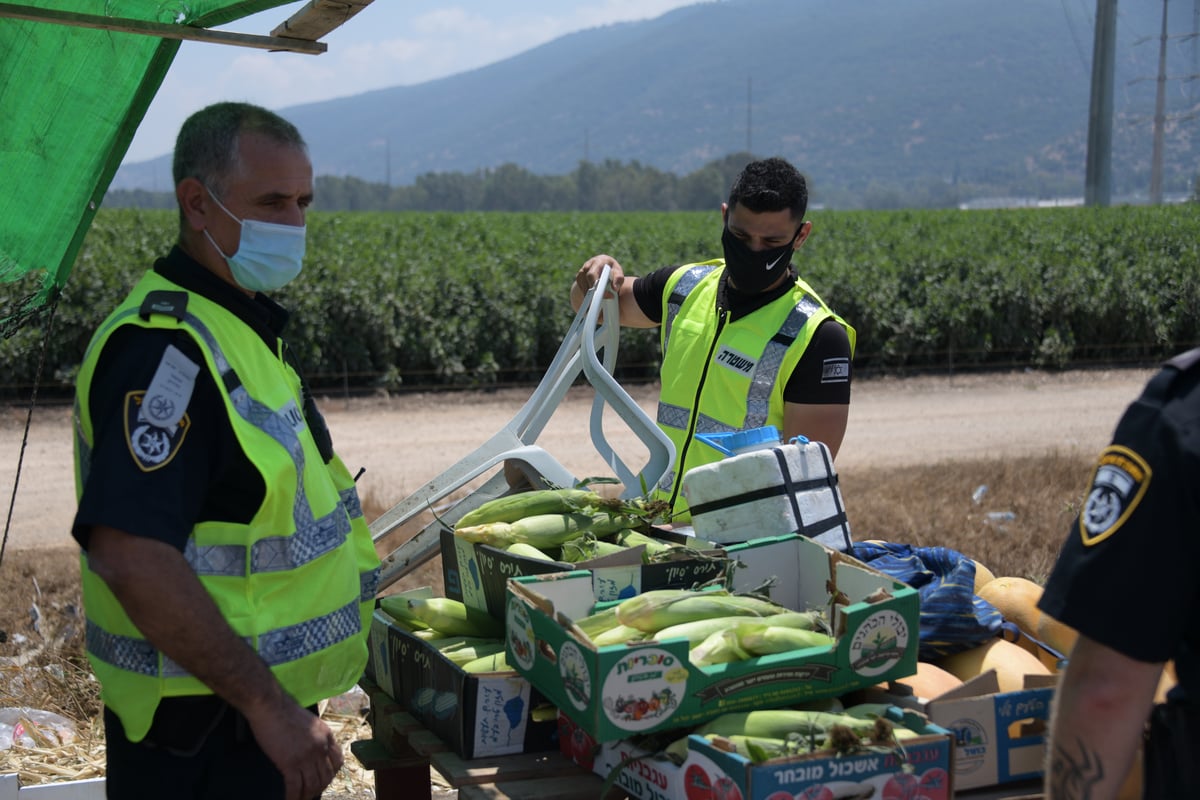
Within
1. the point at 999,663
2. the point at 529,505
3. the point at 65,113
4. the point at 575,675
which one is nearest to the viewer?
the point at 575,675

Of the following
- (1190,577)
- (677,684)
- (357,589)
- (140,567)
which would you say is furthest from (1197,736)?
(140,567)

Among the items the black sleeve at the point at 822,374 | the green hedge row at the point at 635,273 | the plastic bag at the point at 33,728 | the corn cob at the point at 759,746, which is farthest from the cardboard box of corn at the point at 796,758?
the green hedge row at the point at 635,273

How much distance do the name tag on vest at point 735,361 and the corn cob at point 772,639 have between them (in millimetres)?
1585

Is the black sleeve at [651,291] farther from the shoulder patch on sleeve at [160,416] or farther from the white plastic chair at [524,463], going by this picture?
the shoulder patch on sleeve at [160,416]

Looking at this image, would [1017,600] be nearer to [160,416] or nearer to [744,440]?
[744,440]

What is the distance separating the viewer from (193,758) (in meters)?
2.38

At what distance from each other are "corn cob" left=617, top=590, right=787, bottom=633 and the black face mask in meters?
1.64

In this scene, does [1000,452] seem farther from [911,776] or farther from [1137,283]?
[911,776]

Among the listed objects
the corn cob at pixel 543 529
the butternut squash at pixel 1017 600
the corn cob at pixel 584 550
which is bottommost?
the butternut squash at pixel 1017 600

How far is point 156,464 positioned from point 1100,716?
1.70 metres

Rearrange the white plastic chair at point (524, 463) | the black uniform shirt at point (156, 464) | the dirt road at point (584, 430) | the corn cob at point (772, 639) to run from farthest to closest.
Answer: the dirt road at point (584, 430) < the white plastic chair at point (524, 463) < the corn cob at point (772, 639) < the black uniform shirt at point (156, 464)

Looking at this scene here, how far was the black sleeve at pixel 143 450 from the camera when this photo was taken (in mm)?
2150

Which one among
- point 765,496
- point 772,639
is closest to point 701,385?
point 765,496

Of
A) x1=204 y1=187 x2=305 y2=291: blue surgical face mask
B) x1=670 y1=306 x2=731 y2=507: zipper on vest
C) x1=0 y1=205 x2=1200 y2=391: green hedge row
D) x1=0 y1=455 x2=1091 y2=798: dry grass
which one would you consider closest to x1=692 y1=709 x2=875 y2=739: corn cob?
x1=204 y1=187 x2=305 y2=291: blue surgical face mask
